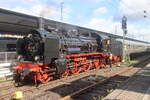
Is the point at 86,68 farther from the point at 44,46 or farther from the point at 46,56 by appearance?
the point at 44,46

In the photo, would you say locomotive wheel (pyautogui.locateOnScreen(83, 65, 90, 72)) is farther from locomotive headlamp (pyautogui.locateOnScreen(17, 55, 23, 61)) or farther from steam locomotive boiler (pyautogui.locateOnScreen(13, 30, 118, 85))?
locomotive headlamp (pyautogui.locateOnScreen(17, 55, 23, 61))

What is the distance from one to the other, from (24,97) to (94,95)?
3253 millimetres

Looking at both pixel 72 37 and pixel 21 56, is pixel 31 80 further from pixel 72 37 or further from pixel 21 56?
pixel 72 37

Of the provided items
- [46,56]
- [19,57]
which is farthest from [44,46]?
[19,57]

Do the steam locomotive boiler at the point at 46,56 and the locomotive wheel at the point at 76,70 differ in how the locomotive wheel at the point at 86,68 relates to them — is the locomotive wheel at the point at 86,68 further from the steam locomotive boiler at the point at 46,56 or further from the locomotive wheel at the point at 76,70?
the steam locomotive boiler at the point at 46,56

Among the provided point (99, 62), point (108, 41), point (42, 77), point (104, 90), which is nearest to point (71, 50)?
point (42, 77)

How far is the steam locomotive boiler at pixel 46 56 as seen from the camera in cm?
1091

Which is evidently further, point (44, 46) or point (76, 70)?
point (76, 70)

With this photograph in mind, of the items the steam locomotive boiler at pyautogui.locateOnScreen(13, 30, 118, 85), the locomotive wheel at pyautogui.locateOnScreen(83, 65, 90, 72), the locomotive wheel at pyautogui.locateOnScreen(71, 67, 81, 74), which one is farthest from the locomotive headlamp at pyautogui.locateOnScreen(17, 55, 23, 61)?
the locomotive wheel at pyautogui.locateOnScreen(83, 65, 90, 72)

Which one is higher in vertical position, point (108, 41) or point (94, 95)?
point (108, 41)

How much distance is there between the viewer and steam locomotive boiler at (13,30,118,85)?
10906 mm

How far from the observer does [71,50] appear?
13.9 meters

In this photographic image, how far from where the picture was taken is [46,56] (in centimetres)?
1105

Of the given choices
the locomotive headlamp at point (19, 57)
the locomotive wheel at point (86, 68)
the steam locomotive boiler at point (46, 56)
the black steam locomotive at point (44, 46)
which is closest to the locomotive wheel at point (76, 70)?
the steam locomotive boiler at point (46, 56)
